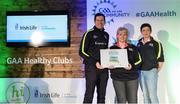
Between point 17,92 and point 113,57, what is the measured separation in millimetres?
1820

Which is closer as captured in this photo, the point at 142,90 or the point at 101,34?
the point at 101,34

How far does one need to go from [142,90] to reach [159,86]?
1.02ft

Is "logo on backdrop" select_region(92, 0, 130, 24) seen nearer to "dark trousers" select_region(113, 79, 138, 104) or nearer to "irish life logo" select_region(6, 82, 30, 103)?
"dark trousers" select_region(113, 79, 138, 104)

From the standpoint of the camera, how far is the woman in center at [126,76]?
15.5ft

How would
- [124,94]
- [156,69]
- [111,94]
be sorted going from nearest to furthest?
[124,94], [156,69], [111,94]

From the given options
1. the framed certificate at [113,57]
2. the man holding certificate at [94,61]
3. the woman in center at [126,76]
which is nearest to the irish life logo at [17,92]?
the man holding certificate at [94,61]

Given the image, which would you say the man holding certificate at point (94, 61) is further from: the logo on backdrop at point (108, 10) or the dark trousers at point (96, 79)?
the logo on backdrop at point (108, 10)

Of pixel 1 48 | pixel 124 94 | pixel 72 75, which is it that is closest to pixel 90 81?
pixel 124 94

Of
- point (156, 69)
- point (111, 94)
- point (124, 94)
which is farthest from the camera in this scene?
point (111, 94)

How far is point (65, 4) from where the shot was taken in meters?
5.73

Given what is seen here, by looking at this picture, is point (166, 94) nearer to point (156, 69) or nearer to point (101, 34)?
point (156, 69)

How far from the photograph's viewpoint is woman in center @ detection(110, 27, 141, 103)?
15.5ft

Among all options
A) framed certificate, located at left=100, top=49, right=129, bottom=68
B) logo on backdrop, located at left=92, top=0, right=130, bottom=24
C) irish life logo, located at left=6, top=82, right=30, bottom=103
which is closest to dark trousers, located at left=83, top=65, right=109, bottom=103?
framed certificate, located at left=100, top=49, right=129, bottom=68

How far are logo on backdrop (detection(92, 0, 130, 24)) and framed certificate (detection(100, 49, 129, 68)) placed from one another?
84 cm
